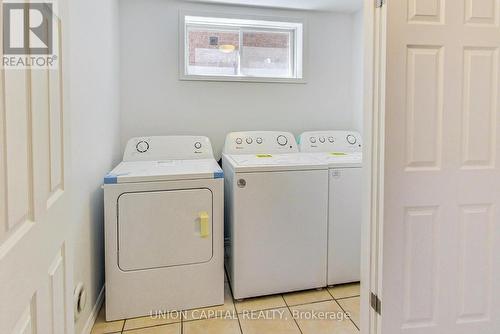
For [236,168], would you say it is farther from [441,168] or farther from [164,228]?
[441,168]

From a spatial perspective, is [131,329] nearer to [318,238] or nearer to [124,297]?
[124,297]

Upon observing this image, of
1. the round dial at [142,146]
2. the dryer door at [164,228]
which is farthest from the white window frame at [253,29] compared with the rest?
the dryer door at [164,228]

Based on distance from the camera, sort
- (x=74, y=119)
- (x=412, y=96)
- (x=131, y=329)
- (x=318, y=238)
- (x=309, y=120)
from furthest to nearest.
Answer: (x=309, y=120), (x=318, y=238), (x=131, y=329), (x=74, y=119), (x=412, y=96)

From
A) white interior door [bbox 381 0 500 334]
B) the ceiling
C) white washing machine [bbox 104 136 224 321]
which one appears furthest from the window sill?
white interior door [bbox 381 0 500 334]

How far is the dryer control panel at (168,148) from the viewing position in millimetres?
2367

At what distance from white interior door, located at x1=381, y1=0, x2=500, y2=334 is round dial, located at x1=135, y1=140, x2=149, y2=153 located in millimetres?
1779

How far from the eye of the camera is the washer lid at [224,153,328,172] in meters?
1.96

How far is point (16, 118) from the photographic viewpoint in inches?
25.1

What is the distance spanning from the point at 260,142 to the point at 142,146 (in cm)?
94

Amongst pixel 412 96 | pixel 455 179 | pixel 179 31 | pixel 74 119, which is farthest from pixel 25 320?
pixel 179 31

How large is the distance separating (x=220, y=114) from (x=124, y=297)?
5.22ft

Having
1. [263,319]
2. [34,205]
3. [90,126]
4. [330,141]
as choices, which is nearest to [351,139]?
[330,141]

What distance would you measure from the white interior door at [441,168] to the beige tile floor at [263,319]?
557 mm

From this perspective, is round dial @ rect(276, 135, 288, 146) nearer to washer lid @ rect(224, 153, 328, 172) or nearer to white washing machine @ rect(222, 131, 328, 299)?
washer lid @ rect(224, 153, 328, 172)
